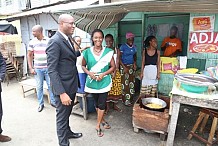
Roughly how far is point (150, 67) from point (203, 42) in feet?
4.30

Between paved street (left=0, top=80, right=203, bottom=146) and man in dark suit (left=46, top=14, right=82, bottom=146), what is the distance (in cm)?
71

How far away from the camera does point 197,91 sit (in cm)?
237

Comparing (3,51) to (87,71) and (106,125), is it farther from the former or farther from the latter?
(106,125)

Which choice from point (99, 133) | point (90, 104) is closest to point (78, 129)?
point (99, 133)

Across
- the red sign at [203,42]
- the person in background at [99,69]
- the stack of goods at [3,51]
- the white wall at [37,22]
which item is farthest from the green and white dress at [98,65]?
the stack of goods at [3,51]

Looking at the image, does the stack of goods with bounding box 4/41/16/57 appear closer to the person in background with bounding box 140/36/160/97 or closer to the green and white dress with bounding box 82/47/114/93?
the green and white dress with bounding box 82/47/114/93

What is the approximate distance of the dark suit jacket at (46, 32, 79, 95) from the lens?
2.27 meters

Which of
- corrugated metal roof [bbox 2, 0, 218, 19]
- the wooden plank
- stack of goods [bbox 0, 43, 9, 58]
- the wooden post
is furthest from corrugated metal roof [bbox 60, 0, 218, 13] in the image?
stack of goods [bbox 0, 43, 9, 58]

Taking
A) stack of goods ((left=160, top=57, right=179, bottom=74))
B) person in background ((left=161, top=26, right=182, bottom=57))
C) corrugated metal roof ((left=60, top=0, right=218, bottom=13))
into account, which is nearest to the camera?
corrugated metal roof ((left=60, top=0, right=218, bottom=13))


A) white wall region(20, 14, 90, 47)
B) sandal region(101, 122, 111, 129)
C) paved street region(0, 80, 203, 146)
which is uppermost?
white wall region(20, 14, 90, 47)

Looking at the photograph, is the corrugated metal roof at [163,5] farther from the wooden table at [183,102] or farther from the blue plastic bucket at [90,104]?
the blue plastic bucket at [90,104]

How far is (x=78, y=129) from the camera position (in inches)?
134

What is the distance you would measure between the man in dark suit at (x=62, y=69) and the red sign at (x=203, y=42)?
2959mm

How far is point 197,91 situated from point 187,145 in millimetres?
1090
